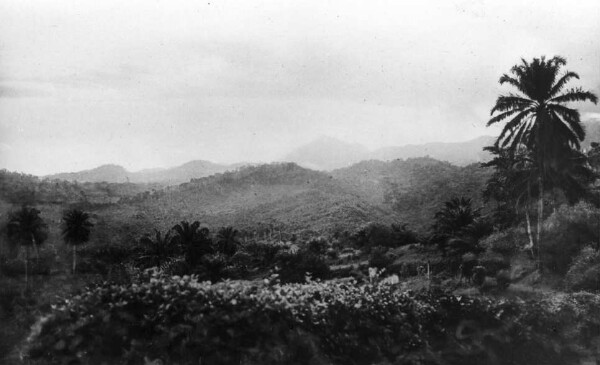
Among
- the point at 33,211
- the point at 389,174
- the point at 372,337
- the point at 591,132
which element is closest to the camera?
the point at 372,337

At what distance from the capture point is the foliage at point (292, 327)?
6.98 m

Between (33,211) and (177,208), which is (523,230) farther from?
(177,208)

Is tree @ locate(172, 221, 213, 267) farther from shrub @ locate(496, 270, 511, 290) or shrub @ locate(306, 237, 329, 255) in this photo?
shrub @ locate(496, 270, 511, 290)

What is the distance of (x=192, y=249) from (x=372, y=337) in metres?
26.3

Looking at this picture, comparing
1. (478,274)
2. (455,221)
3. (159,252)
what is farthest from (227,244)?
(478,274)

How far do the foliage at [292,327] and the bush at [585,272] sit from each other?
9564 millimetres

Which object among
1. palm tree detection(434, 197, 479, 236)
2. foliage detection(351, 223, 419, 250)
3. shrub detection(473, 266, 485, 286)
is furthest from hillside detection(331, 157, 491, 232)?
shrub detection(473, 266, 485, 286)

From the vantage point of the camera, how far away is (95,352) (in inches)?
272

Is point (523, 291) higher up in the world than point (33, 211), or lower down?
lower down

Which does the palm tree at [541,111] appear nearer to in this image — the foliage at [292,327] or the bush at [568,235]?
the bush at [568,235]

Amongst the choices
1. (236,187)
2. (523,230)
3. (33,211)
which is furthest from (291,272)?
(236,187)

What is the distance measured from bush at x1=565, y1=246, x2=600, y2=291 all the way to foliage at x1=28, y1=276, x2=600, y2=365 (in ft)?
31.4

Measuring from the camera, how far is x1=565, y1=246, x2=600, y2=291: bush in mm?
18938

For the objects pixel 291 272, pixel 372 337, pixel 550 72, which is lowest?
pixel 291 272
